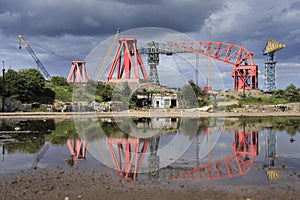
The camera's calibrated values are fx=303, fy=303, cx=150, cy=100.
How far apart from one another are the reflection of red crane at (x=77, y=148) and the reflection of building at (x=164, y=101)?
45.9 m

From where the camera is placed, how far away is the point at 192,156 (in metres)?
14.9

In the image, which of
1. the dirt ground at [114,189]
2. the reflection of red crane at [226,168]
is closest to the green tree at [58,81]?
the reflection of red crane at [226,168]

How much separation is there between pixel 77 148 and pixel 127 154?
3366mm

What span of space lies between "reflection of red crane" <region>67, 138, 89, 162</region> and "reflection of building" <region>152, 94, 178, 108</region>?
1806 inches

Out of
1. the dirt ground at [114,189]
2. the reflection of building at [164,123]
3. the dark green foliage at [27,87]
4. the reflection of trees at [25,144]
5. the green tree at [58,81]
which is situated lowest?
the dirt ground at [114,189]

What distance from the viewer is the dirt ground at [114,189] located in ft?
28.6

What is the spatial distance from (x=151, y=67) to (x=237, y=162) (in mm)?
10062

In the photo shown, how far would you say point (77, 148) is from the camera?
55.5 ft

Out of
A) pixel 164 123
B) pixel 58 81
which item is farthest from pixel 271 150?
pixel 58 81

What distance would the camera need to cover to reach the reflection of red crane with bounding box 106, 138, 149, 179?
1189 cm

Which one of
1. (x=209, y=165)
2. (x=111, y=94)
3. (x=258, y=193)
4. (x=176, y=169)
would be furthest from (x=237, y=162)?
(x=111, y=94)

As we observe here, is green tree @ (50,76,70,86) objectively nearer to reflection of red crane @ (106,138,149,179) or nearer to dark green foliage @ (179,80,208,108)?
dark green foliage @ (179,80,208,108)

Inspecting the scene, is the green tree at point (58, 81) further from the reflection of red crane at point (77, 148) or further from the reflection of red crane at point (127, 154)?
the reflection of red crane at point (127, 154)

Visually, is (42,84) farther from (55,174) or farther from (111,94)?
(55,174)
